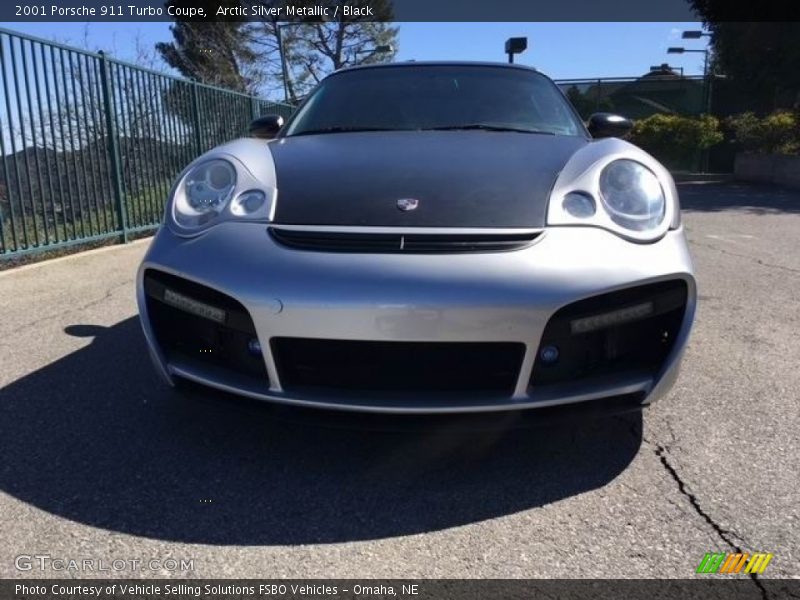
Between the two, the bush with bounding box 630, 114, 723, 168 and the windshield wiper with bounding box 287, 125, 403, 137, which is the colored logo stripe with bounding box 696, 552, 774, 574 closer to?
the windshield wiper with bounding box 287, 125, 403, 137

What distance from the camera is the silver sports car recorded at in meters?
1.88

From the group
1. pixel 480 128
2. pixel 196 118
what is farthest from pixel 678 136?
pixel 480 128

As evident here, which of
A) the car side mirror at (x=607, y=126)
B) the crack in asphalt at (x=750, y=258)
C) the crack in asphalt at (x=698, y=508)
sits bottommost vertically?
the crack in asphalt at (x=750, y=258)

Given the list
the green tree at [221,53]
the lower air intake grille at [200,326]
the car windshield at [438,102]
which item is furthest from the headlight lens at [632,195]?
the green tree at [221,53]

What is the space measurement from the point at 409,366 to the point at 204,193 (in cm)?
101

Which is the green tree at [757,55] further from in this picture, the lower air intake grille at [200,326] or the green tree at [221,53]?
the lower air intake grille at [200,326]

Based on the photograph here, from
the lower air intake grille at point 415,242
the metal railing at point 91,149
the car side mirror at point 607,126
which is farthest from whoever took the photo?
the metal railing at point 91,149

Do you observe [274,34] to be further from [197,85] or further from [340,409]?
[340,409]

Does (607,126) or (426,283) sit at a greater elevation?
(607,126)

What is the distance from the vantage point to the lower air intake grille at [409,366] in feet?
6.41

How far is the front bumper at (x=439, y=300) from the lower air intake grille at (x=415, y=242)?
31mm

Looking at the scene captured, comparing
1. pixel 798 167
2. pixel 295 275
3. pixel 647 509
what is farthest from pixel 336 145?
pixel 798 167

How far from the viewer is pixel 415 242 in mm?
1993

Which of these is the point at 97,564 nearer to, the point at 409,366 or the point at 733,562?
the point at 409,366
